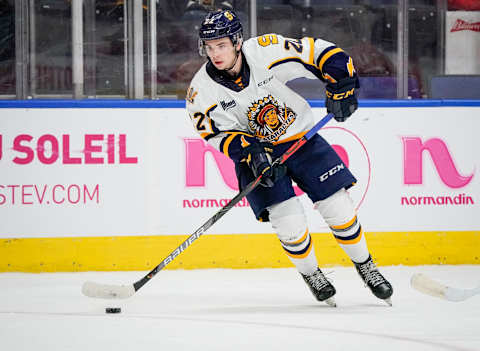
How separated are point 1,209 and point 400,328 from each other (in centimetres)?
223

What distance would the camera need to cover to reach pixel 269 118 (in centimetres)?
323

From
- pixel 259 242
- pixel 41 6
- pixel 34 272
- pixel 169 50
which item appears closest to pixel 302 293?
pixel 259 242

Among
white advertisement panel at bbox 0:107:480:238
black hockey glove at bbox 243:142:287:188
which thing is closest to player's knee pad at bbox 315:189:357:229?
black hockey glove at bbox 243:142:287:188

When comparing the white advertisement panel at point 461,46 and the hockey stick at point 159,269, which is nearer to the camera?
the hockey stick at point 159,269

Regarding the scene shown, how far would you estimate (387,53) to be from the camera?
187 inches

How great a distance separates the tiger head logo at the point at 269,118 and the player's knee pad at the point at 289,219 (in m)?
0.28

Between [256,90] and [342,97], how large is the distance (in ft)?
1.10

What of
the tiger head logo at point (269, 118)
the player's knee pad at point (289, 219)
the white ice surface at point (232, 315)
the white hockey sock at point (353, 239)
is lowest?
the white ice surface at point (232, 315)

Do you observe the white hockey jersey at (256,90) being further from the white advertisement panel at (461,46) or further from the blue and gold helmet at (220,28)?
the white advertisement panel at (461,46)

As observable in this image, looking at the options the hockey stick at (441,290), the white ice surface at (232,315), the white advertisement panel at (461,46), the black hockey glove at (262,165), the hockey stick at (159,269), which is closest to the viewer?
the white ice surface at (232,315)

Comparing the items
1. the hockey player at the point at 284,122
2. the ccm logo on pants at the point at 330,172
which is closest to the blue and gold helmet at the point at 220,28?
the hockey player at the point at 284,122

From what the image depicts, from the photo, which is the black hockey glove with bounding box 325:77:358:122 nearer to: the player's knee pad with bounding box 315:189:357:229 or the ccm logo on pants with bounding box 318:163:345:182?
the ccm logo on pants with bounding box 318:163:345:182

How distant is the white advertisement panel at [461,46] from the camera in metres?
4.78

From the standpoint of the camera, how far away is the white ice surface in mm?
2533
